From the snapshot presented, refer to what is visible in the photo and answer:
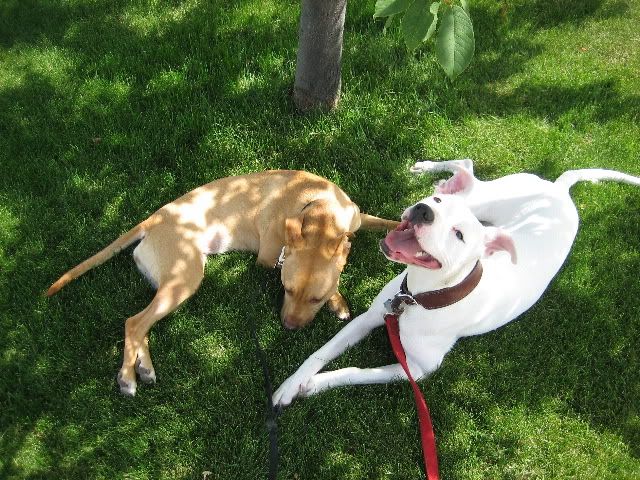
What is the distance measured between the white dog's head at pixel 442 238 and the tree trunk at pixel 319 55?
2.22 meters

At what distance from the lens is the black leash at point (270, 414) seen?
331cm

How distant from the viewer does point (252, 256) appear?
4.49 meters

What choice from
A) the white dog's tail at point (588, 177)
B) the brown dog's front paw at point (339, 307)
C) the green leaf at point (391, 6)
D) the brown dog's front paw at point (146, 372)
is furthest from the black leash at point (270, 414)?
the white dog's tail at point (588, 177)

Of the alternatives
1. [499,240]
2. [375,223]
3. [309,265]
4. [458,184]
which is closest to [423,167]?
[375,223]

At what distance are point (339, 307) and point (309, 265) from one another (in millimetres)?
467

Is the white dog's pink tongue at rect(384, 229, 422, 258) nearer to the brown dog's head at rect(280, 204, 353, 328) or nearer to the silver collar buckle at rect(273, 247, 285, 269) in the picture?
the brown dog's head at rect(280, 204, 353, 328)

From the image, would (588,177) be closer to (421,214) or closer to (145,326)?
(421,214)

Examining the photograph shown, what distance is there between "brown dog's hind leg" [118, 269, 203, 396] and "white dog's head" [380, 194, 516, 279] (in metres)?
1.56

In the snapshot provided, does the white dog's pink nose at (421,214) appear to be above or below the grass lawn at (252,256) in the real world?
above

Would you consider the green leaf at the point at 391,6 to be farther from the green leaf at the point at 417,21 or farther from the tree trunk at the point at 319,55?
the tree trunk at the point at 319,55

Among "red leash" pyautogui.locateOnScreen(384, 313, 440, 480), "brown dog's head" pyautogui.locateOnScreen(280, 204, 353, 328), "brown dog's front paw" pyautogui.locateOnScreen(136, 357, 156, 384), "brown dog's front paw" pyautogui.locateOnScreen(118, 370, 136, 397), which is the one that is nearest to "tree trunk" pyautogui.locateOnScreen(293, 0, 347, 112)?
"brown dog's head" pyautogui.locateOnScreen(280, 204, 353, 328)

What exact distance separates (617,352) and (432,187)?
70.9 inches

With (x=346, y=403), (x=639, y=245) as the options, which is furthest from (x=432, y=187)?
(x=346, y=403)

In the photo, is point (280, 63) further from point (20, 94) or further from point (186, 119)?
point (20, 94)
